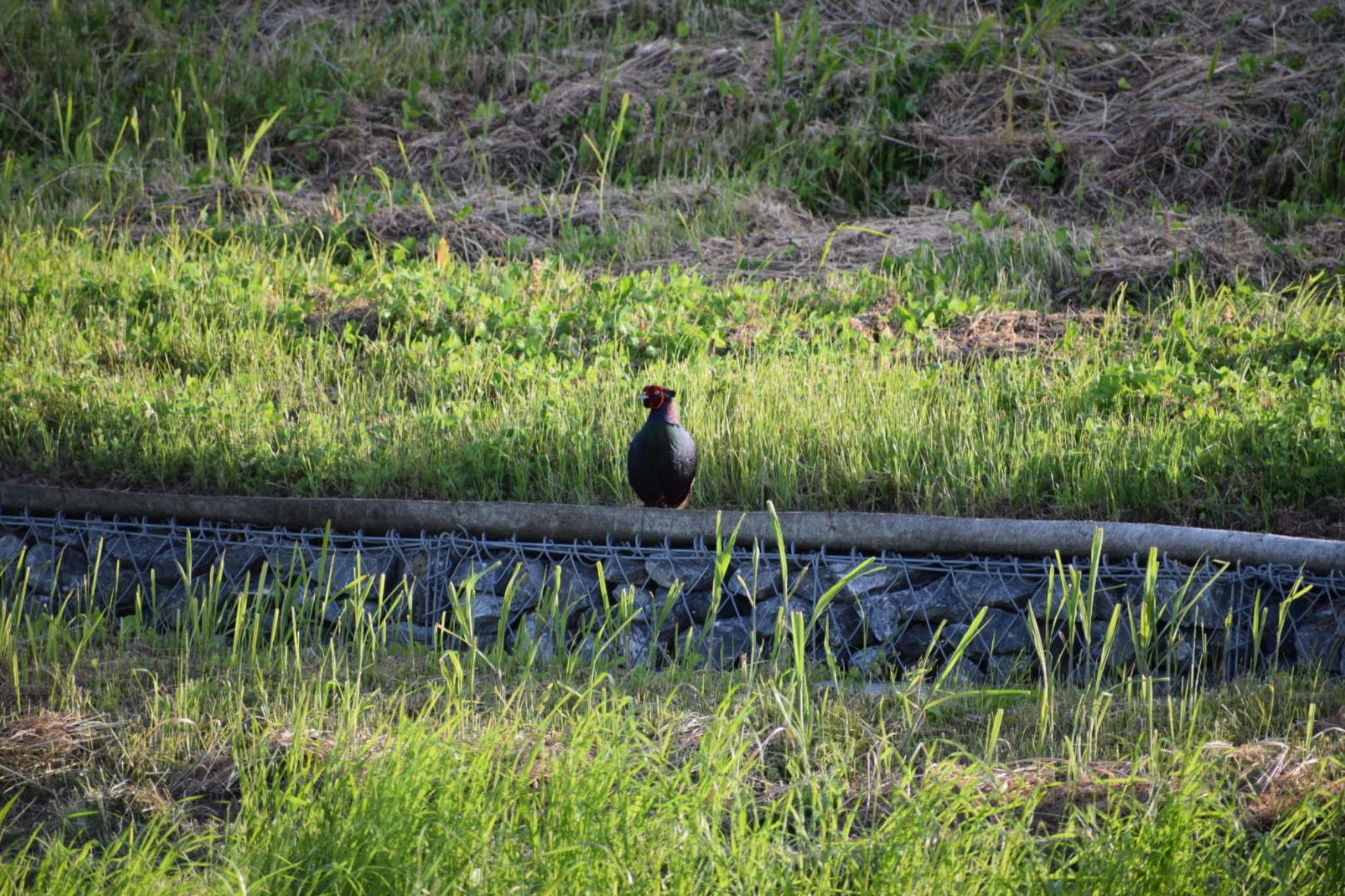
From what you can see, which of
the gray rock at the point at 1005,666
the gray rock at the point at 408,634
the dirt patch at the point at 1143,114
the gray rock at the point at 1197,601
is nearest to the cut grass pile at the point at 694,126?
the dirt patch at the point at 1143,114

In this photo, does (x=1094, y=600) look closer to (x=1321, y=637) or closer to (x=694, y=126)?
(x=1321, y=637)

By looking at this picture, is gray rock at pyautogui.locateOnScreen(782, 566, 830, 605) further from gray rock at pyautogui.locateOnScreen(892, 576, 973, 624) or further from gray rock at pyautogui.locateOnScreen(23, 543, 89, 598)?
gray rock at pyautogui.locateOnScreen(23, 543, 89, 598)

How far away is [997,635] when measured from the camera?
12.6 ft

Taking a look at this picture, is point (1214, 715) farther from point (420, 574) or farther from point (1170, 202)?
point (1170, 202)

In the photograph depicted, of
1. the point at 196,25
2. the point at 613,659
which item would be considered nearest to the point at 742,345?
the point at 613,659

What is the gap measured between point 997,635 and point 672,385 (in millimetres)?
1700

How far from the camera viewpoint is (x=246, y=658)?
3539 millimetres

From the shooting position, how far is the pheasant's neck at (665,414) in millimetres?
3869

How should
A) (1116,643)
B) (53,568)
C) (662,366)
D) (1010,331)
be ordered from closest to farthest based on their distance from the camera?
(1116,643)
(53,568)
(662,366)
(1010,331)

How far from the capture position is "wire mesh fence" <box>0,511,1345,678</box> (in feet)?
11.8

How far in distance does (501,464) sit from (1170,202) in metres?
4.56

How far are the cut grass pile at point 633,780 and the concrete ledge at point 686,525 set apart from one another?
1.37 ft

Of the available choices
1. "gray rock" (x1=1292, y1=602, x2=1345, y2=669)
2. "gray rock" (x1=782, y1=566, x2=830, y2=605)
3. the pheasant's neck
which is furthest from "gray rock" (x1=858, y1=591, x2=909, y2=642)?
"gray rock" (x1=1292, y1=602, x2=1345, y2=669)

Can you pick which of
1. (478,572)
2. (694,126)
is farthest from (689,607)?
(694,126)
